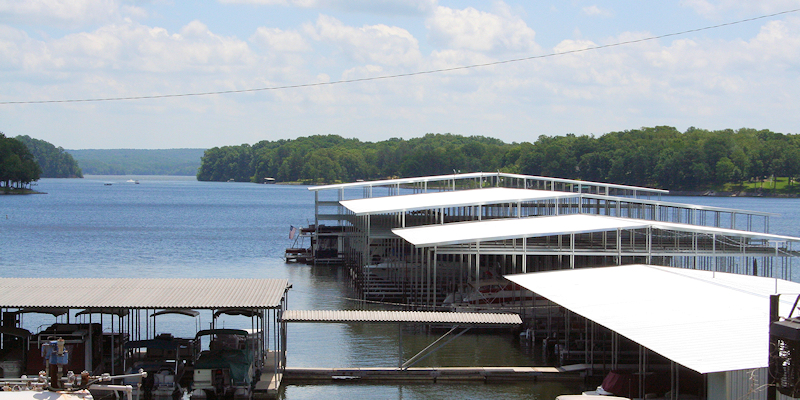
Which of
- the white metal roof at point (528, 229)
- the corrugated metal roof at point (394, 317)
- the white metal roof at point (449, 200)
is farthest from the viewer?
the white metal roof at point (449, 200)

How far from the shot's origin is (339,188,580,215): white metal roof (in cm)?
4212

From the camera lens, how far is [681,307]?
65.8 feet

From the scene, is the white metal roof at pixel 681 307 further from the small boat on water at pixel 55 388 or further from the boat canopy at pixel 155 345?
the small boat on water at pixel 55 388

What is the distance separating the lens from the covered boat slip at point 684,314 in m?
15.6

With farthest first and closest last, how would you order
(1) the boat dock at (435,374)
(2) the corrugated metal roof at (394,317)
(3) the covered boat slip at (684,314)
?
(1) the boat dock at (435,374), (2) the corrugated metal roof at (394,317), (3) the covered boat slip at (684,314)

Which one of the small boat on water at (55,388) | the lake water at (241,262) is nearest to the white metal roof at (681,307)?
the lake water at (241,262)

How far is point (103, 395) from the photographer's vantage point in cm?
1845

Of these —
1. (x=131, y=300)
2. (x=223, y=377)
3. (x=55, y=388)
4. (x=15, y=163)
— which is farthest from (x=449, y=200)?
(x=15, y=163)

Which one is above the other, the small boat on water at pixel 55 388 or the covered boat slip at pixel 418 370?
the small boat on water at pixel 55 388

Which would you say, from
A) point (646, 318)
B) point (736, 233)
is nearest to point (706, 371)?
point (646, 318)

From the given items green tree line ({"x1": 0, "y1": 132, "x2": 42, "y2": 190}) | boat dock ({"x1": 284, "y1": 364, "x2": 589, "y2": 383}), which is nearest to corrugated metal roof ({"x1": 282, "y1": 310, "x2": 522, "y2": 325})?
boat dock ({"x1": 284, "y1": 364, "x2": 589, "y2": 383})

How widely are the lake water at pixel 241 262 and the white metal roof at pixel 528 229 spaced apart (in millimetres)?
4117

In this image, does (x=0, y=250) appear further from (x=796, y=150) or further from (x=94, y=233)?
(x=796, y=150)

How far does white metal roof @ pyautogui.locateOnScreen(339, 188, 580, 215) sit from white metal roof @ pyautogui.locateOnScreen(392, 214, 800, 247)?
100 inches
